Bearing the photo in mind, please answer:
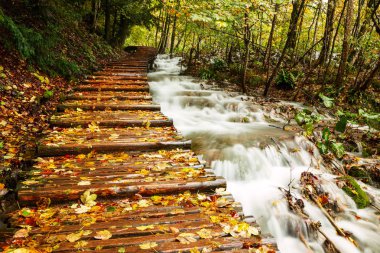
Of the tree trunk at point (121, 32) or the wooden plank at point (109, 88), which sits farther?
the tree trunk at point (121, 32)

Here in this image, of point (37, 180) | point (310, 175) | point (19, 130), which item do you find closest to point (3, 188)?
point (37, 180)

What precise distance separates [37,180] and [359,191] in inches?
211

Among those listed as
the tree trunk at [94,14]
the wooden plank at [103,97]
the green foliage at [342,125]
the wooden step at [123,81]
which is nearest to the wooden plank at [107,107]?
the wooden plank at [103,97]

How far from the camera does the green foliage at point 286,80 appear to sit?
11828 mm

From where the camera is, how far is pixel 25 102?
5.70m

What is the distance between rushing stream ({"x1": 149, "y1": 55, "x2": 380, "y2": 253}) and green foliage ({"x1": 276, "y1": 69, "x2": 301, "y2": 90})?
313 cm

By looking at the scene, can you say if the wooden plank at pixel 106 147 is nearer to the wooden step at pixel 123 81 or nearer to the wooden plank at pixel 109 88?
the wooden plank at pixel 109 88

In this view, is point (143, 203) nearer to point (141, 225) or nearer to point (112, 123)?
point (141, 225)

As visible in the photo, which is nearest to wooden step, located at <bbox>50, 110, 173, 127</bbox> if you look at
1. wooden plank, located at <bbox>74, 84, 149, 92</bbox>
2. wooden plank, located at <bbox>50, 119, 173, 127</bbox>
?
wooden plank, located at <bbox>50, 119, 173, 127</bbox>

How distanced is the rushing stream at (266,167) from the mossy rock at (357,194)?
0.11m

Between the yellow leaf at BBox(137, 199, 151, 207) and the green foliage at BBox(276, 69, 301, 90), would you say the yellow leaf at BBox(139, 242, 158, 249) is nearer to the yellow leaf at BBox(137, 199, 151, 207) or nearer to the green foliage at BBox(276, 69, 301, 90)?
the yellow leaf at BBox(137, 199, 151, 207)

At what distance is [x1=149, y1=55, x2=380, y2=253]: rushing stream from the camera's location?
4.32 metres

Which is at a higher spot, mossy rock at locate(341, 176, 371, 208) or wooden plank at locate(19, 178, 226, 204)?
wooden plank at locate(19, 178, 226, 204)

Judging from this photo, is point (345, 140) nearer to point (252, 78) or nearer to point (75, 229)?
point (252, 78)
